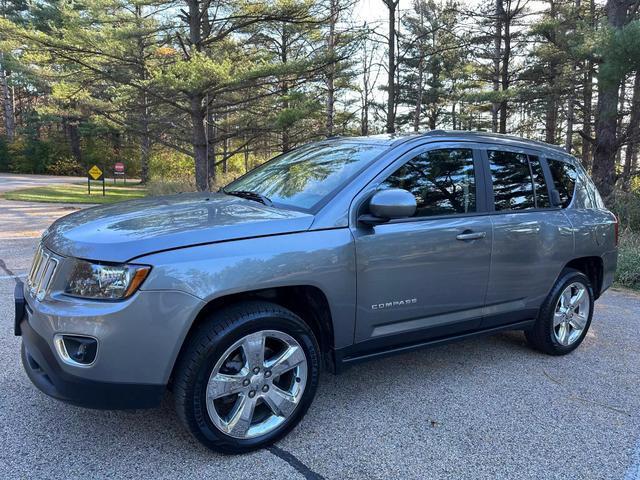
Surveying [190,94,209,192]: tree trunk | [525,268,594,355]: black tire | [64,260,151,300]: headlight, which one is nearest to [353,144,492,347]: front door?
[525,268,594,355]: black tire

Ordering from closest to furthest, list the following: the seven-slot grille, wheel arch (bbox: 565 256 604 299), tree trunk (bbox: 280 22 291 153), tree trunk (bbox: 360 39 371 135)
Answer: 1. the seven-slot grille
2. wheel arch (bbox: 565 256 604 299)
3. tree trunk (bbox: 280 22 291 153)
4. tree trunk (bbox: 360 39 371 135)

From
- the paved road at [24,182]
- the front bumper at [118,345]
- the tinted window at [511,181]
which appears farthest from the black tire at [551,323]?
the paved road at [24,182]

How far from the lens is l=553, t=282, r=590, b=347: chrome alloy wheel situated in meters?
4.19

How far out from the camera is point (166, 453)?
8.58ft

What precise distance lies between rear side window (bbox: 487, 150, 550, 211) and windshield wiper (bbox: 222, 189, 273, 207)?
1.73 meters

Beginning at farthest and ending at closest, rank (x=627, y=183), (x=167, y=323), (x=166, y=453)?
Answer: (x=627, y=183) < (x=166, y=453) < (x=167, y=323)

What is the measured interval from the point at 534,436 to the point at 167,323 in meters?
2.28

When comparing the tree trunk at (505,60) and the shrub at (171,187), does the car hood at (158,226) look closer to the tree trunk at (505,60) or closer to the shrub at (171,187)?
the shrub at (171,187)

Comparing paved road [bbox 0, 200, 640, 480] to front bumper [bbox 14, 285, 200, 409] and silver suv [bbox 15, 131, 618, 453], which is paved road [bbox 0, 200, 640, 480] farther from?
front bumper [bbox 14, 285, 200, 409]

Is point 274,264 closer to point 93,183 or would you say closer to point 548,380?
point 548,380

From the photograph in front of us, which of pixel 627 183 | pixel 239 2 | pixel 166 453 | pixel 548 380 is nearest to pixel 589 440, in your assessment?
pixel 548 380

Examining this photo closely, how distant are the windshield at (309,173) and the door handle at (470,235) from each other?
2.65 feet

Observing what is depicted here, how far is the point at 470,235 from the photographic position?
11.1ft

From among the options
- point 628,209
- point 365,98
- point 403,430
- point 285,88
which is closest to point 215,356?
point 403,430
